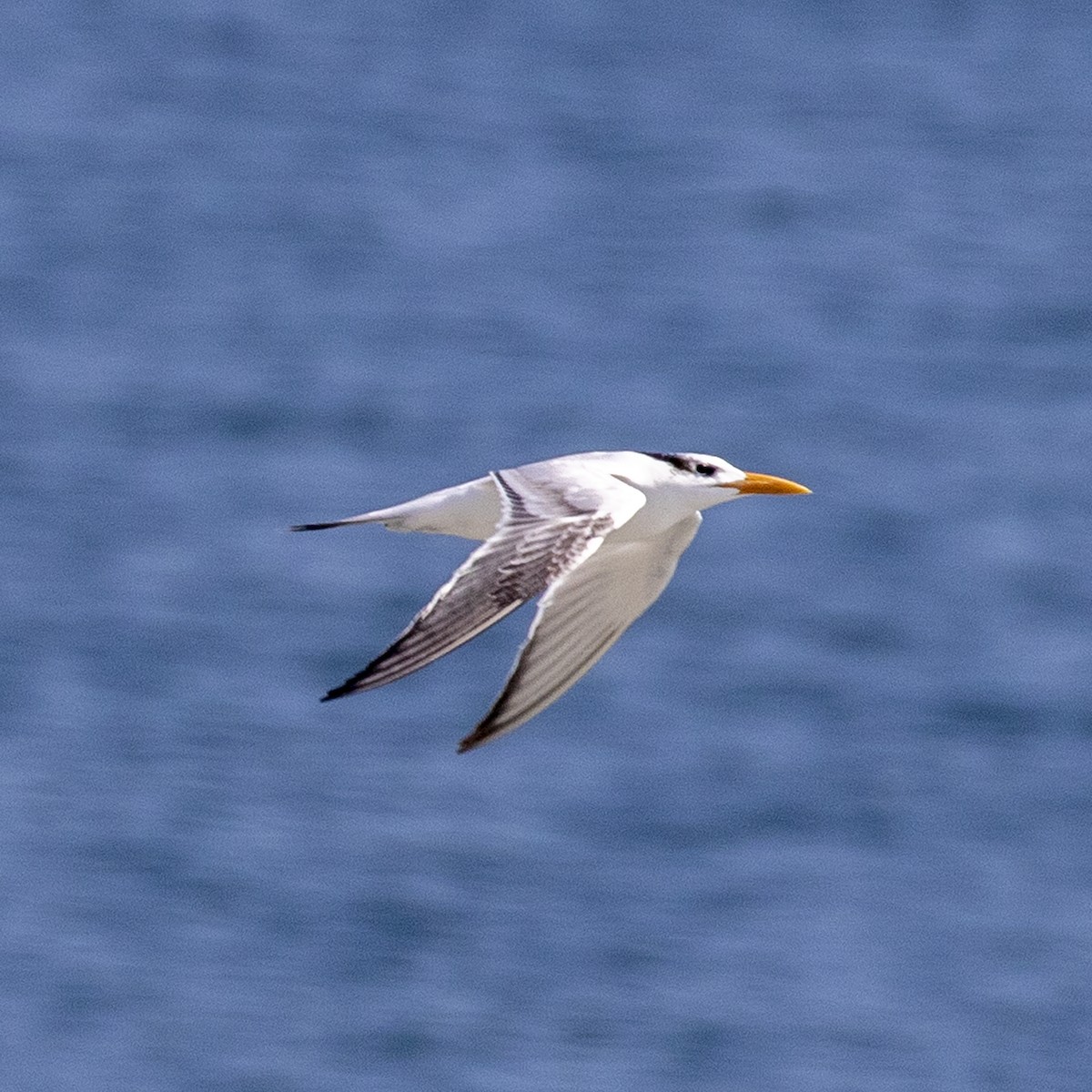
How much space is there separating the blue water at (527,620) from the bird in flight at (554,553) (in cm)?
936

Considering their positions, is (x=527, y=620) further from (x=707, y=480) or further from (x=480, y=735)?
(x=480, y=735)

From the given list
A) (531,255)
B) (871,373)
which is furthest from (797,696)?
(531,255)

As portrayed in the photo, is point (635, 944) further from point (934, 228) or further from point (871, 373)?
point (934, 228)

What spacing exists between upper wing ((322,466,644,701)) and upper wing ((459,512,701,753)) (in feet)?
0.34

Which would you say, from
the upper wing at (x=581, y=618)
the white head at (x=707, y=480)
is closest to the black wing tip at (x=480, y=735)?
the upper wing at (x=581, y=618)

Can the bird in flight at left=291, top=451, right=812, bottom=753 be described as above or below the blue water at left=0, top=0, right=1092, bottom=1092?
above

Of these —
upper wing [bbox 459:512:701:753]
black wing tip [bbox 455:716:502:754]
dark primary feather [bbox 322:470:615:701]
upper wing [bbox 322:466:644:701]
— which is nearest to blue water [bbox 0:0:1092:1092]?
upper wing [bbox 459:512:701:753]

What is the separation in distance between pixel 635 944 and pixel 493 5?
14497mm

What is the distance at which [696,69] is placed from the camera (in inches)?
1196

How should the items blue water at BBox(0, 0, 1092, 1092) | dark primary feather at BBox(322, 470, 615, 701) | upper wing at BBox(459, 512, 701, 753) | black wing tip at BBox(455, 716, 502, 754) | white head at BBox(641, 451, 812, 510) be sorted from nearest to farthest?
dark primary feather at BBox(322, 470, 615, 701)
black wing tip at BBox(455, 716, 502, 754)
upper wing at BBox(459, 512, 701, 753)
white head at BBox(641, 451, 812, 510)
blue water at BBox(0, 0, 1092, 1092)

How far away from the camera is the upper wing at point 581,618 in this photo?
7840mm

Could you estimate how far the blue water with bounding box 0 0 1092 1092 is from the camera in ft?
63.2

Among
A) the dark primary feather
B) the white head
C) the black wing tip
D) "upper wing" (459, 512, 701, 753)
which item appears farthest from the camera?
the white head

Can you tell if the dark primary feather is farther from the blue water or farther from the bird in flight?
the blue water
